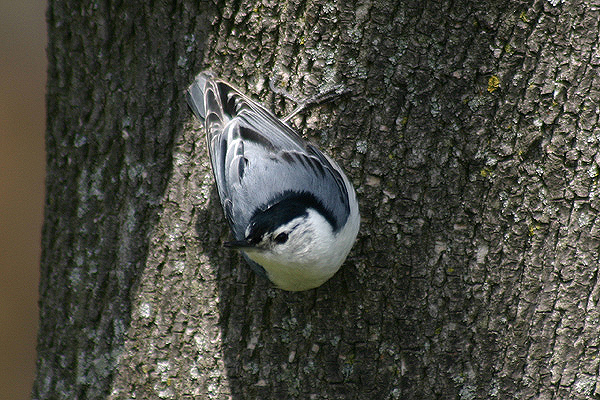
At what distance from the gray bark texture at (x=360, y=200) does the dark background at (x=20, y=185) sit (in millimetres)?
2474

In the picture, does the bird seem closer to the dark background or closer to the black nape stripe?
the black nape stripe

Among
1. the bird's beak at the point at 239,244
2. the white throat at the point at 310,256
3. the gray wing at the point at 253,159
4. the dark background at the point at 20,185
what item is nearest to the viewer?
the bird's beak at the point at 239,244

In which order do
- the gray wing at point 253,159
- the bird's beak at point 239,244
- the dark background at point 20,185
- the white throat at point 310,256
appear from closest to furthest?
the bird's beak at point 239,244 < the white throat at point 310,256 < the gray wing at point 253,159 < the dark background at point 20,185

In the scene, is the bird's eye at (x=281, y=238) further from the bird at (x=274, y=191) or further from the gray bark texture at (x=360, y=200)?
the gray bark texture at (x=360, y=200)

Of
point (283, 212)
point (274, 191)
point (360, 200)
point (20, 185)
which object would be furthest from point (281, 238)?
point (20, 185)

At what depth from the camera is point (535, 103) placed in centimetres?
188

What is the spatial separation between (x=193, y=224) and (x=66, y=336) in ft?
2.58

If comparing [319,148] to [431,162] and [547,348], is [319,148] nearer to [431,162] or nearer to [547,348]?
[431,162]

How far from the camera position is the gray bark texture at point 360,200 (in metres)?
1.89

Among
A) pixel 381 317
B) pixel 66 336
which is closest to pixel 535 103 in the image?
pixel 381 317

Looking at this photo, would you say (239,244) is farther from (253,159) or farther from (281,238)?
(253,159)

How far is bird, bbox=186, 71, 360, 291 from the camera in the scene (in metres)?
1.93

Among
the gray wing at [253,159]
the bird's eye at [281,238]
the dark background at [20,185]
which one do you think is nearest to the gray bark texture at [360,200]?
the gray wing at [253,159]

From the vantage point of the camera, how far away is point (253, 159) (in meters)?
2.16
